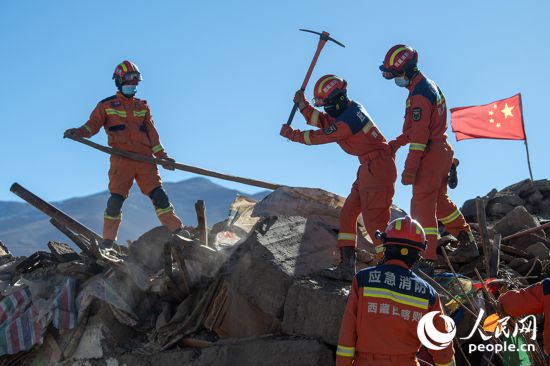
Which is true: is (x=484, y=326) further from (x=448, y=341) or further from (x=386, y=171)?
(x=386, y=171)

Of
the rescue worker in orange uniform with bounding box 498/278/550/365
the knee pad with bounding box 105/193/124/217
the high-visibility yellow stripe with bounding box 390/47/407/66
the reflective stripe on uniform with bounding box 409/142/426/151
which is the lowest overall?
the rescue worker in orange uniform with bounding box 498/278/550/365

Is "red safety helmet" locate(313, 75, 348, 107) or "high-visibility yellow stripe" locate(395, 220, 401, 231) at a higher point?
"red safety helmet" locate(313, 75, 348, 107)

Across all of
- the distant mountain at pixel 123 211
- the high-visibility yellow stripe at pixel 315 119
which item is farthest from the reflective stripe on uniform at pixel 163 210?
the distant mountain at pixel 123 211

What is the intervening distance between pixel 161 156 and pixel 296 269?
3.23 m

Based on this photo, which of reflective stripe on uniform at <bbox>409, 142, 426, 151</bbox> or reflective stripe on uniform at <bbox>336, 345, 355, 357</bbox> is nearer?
reflective stripe on uniform at <bbox>336, 345, 355, 357</bbox>

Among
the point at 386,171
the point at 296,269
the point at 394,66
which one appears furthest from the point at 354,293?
the point at 394,66

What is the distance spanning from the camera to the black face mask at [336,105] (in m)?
8.10

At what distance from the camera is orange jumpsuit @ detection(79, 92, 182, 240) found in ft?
32.3

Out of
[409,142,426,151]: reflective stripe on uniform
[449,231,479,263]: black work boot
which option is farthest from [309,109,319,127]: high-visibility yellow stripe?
[449,231,479,263]: black work boot

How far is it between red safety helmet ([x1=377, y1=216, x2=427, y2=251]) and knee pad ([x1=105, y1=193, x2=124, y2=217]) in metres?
5.02

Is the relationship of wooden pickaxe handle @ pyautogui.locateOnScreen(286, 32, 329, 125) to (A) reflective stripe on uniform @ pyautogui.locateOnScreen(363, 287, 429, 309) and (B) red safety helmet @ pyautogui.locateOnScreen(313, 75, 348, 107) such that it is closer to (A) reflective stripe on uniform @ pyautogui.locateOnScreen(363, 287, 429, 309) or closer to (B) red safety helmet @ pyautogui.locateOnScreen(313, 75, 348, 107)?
(B) red safety helmet @ pyautogui.locateOnScreen(313, 75, 348, 107)

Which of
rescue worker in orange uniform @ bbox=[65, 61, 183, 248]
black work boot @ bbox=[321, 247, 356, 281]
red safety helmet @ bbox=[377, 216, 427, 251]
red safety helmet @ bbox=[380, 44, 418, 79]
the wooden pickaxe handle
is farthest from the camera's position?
rescue worker in orange uniform @ bbox=[65, 61, 183, 248]

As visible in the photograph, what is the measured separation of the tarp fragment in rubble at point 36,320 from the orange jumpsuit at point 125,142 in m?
1.32

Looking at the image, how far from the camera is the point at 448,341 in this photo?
5.24 meters
